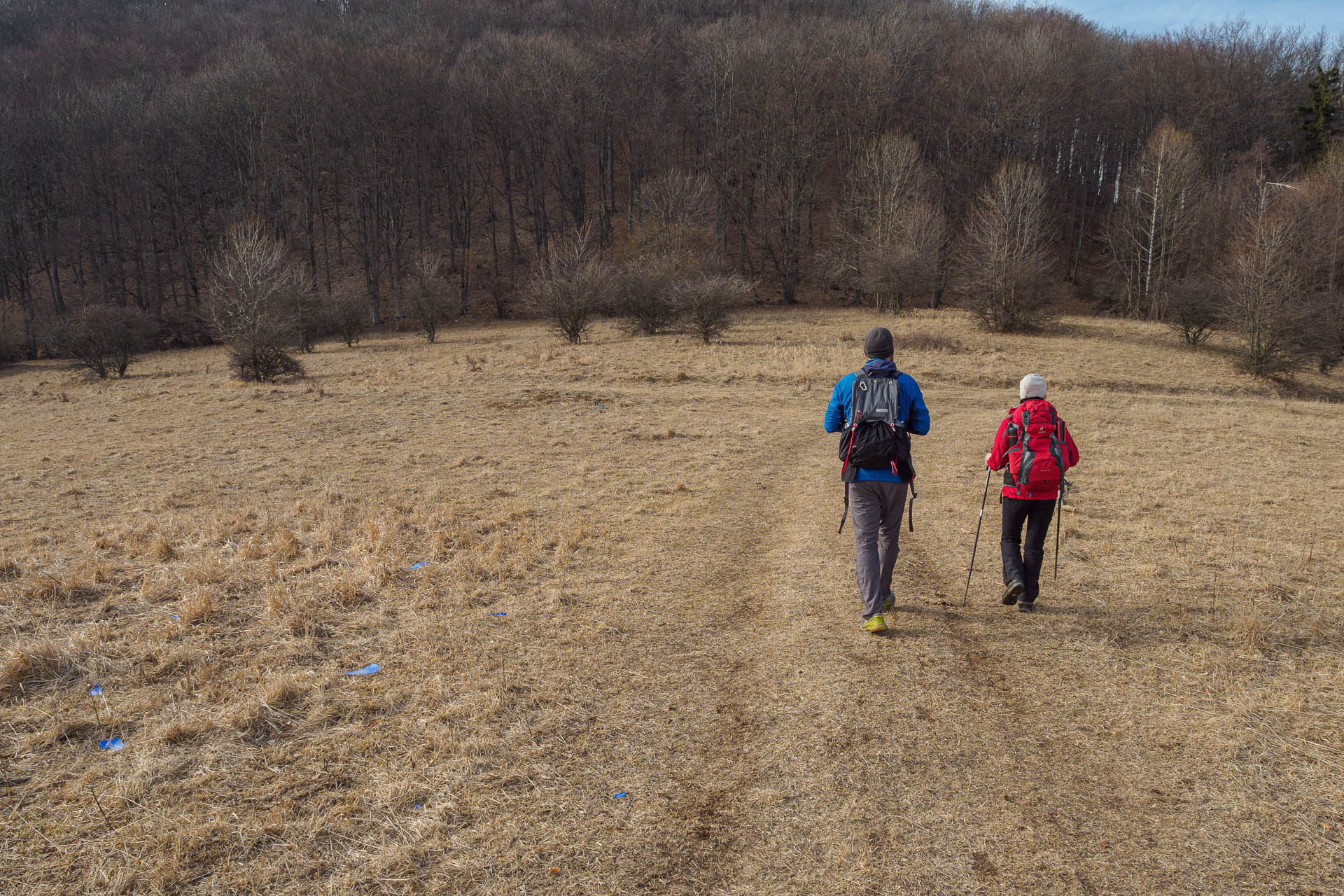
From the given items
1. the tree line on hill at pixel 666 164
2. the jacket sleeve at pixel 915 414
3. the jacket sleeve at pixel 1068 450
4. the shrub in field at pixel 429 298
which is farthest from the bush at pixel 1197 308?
the shrub in field at pixel 429 298

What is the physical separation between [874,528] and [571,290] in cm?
2568

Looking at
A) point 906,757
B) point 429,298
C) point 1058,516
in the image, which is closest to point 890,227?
point 429,298

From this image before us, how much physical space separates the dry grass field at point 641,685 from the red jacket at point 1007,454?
1.09 m

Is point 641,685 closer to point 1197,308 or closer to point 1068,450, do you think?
point 1068,450

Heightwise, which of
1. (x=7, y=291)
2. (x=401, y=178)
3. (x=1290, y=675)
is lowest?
(x=1290, y=675)

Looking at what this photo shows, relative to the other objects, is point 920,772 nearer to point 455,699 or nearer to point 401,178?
point 455,699

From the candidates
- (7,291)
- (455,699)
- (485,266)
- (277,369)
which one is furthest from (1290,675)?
(7,291)

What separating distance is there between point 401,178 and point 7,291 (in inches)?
1047

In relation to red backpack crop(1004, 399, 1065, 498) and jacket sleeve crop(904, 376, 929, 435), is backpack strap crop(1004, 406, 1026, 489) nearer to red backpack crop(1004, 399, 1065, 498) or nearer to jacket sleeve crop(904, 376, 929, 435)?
red backpack crop(1004, 399, 1065, 498)

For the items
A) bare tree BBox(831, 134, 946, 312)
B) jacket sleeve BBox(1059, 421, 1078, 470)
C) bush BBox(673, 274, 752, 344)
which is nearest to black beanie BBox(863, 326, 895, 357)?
jacket sleeve BBox(1059, 421, 1078, 470)

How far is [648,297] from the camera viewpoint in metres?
32.4

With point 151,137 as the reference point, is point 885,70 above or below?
above

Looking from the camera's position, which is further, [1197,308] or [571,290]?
[1197,308]

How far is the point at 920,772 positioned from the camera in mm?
4328
